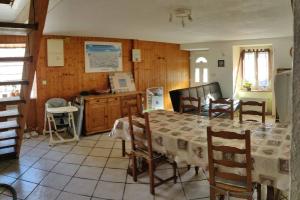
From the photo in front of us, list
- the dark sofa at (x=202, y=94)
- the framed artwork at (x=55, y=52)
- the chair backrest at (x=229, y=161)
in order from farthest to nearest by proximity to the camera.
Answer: the dark sofa at (x=202, y=94) < the framed artwork at (x=55, y=52) < the chair backrest at (x=229, y=161)

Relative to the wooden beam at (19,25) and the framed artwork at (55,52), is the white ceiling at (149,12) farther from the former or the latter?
the framed artwork at (55,52)

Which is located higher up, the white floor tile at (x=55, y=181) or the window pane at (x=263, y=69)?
the window pane at (x=263, y=69)

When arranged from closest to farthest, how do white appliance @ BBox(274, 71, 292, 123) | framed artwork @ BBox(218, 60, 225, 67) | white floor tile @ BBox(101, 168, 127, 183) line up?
white appliance @ BBox(274, 71, 292, 123), white floor tile @ BBox(101, 168, 127, 183), framed artwork @ BBox(218, 60, 225, 67)

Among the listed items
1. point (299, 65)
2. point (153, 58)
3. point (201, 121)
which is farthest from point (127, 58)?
point (299, 65)

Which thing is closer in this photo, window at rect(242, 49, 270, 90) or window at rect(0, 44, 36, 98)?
window at rect(0, 44, 36, 98)

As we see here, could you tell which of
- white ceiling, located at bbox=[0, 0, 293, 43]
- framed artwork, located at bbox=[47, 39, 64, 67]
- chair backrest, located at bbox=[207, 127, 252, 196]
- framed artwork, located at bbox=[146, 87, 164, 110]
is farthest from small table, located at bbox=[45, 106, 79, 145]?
chair backrest, located at bbox=[207, 127, 252, 196]

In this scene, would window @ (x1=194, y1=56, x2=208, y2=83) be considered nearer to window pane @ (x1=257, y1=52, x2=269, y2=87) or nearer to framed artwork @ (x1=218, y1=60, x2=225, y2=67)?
framed artwork @ (x1=218, y1=60, x2=225, y2=67)

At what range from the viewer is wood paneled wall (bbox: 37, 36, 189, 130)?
5.52 m

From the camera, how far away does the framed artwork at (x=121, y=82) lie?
20.9ft

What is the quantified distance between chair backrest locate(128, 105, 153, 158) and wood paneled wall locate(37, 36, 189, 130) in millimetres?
3044

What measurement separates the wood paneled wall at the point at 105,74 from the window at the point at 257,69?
6.15 feet

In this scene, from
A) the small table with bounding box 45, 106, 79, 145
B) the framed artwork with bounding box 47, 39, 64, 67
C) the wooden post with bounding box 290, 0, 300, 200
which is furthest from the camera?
the framed artwork with bounding box 47, 39, 64, 67

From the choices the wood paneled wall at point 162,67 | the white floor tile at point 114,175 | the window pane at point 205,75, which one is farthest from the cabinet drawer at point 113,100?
the window pane at point 205,75

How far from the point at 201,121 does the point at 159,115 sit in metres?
0.71
